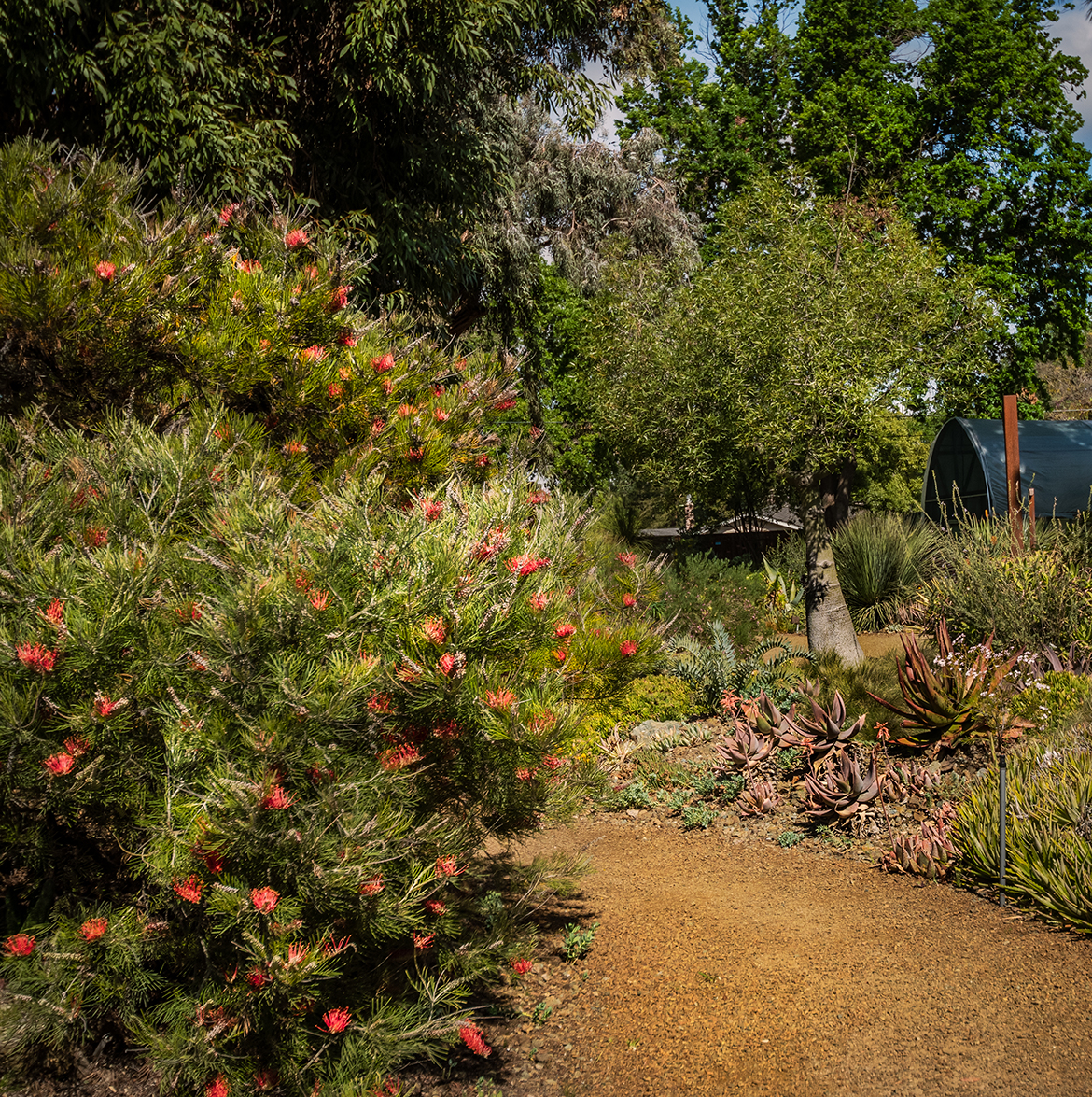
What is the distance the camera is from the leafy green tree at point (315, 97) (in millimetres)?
6430

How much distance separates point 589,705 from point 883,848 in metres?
2.61

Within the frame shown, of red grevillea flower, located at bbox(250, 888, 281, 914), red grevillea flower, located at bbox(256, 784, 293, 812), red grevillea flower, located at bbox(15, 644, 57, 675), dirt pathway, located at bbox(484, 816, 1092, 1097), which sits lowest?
dirt pathway, located at bbox(484, 816, 1092, 1097)

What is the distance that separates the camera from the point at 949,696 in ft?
19.5

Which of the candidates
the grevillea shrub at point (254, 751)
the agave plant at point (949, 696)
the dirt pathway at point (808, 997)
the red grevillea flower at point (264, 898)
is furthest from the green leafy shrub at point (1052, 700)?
the red grevillea flower at point (264, 898)

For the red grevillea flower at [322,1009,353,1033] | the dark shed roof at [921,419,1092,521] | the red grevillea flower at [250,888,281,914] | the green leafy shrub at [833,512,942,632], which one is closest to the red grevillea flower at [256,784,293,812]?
the red grevillea flower at [250,888,281,914]

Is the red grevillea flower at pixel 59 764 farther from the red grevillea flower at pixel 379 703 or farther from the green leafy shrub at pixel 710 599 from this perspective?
the green leafy shrub at pixel 710 599

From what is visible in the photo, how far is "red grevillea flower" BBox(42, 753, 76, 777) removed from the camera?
2406 mm

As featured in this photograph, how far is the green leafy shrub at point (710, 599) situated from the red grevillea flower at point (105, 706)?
25.8 ft

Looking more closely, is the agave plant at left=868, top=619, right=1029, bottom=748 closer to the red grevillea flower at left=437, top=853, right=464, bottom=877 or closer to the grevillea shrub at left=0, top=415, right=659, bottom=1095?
the grevillea shrub at left=0, top=415, right=659, bottom=1095

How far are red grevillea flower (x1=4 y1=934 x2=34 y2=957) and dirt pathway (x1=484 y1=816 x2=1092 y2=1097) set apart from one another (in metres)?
1.64

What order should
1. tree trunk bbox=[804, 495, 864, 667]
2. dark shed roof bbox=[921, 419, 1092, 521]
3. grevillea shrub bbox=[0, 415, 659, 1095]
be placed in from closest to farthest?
1. grevillea shrub bbox=[0, 415, 659, 1095]
2. tree trunk bbox=[804, 495, 864, 667]
3. dark shed roof bbox=[921, 419, 1092, 521]

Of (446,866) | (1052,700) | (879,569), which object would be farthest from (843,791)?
(879,569)

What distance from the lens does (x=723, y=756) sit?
21.0 feet

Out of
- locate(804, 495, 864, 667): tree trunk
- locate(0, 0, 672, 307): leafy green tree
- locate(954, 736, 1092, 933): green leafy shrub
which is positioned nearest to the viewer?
locate(954, 736, 1092, 933): green leafy shrub
